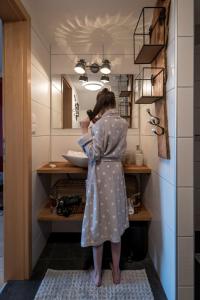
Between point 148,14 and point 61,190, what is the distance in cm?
181

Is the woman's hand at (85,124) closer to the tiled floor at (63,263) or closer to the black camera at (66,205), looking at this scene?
the black camera at (66,205)

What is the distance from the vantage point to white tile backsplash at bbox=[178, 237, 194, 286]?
1571 millimetres

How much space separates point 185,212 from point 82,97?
1.61m

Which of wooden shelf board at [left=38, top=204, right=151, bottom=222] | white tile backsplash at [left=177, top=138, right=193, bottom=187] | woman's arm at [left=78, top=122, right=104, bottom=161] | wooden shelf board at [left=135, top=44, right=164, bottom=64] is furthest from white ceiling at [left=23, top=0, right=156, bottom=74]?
wooden shelf board at [left=38, top=204, right=151, bottom=222]

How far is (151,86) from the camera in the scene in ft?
6.82

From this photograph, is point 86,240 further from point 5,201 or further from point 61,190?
point 61,190

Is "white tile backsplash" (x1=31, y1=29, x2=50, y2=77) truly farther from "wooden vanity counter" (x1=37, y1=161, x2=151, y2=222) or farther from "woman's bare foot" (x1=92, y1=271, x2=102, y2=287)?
"woman's bare foot" (x1=92, y1=271, x2=102, y2=287)

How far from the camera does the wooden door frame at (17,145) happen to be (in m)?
1.93

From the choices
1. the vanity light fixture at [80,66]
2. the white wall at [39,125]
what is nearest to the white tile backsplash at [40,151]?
the white wall at [39,125]

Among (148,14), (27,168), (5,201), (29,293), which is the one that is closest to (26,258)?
(29,293)

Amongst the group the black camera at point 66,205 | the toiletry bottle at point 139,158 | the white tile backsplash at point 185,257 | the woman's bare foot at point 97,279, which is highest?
the toiletry bottle at point 139,158

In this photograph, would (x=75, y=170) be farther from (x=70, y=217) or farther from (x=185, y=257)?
(x=185, y=257)

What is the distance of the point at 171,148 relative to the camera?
1630mm

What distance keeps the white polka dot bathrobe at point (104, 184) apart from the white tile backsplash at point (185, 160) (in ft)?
1.56
